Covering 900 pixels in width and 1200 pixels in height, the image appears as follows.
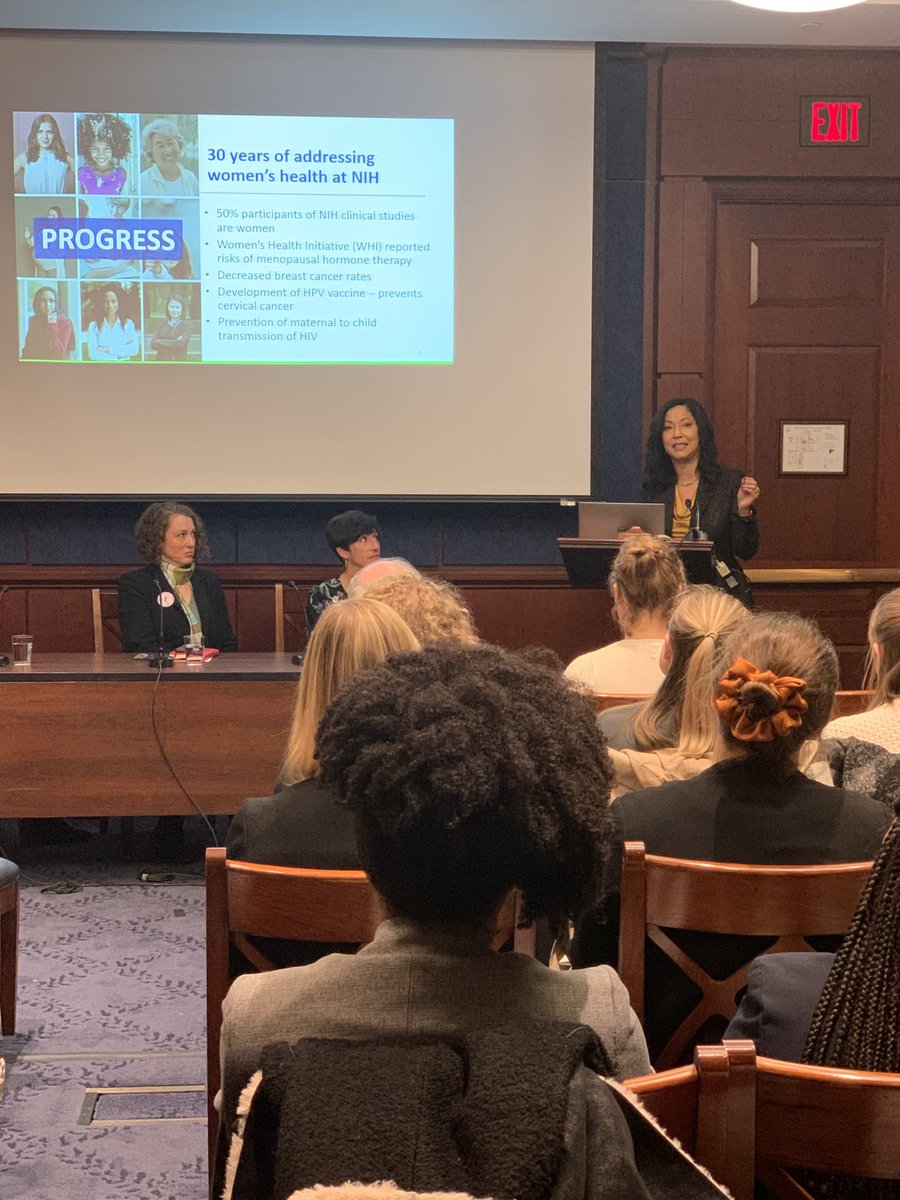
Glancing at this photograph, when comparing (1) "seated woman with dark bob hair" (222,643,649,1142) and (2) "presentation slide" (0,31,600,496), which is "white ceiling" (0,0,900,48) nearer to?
(2) "presentation slide" (0,31,600,496)

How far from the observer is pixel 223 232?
18.3ft

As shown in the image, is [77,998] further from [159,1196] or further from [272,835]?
[272,835]

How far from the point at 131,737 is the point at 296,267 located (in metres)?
2.36

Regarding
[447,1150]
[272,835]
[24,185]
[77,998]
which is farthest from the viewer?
[24,185]

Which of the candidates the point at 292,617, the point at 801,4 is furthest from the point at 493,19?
the point at 292,617

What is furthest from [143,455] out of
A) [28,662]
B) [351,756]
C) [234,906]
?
[351,756]

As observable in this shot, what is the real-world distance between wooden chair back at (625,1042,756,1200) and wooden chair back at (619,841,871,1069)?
2.23 ft

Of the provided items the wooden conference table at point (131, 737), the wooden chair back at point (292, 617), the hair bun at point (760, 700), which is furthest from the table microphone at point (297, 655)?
the hair bun at point (760, 700)

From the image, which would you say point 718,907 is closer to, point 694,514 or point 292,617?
point 694,514

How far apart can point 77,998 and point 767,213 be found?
4394 mm

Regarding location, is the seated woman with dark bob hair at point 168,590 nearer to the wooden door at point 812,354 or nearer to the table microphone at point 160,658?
the table microphone at point 160,658

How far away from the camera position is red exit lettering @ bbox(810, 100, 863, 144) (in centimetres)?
575

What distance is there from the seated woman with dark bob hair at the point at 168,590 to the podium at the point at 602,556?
4.79 feet

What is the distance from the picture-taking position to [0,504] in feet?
18.9
